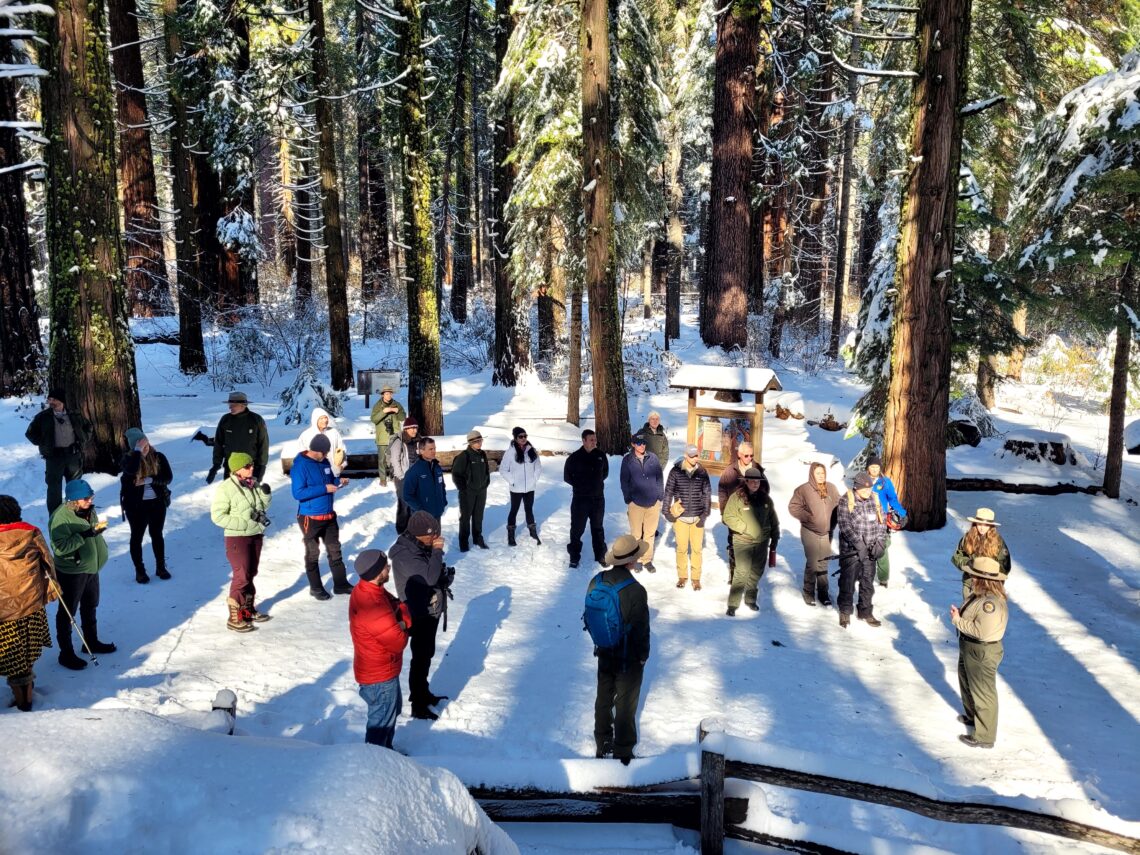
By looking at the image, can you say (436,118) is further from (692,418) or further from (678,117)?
(692,418)

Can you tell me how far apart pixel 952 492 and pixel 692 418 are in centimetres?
472

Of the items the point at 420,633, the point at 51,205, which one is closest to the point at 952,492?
the point at 420,633

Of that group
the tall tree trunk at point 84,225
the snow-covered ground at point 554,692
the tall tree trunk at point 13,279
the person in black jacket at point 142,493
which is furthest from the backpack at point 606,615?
the tall tree trunk at point 13,279

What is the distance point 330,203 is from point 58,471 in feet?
34.2

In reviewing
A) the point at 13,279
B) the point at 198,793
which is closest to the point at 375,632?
the point at 198,793

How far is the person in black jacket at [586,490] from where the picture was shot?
33.9 feet

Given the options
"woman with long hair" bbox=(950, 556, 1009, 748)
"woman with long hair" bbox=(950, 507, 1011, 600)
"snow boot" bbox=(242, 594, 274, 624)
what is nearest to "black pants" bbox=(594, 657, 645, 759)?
"woman with long hair" bbox=(950, 556, 1009, 748)

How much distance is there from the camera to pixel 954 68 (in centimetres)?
1109

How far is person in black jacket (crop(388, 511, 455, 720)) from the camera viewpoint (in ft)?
21.9

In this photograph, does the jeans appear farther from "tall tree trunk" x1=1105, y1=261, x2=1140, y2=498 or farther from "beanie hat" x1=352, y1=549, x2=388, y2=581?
"tall tree trunk" x1=1105, y1=261, x2=1140, y2=498

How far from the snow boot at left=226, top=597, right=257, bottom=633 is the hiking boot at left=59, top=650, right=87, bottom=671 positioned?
1374mm

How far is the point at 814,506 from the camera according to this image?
366 inches

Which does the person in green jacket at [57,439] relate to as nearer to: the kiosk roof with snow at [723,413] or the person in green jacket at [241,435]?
the person in green jacket at [241,435]

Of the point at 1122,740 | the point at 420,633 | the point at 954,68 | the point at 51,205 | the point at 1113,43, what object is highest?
the point at 1113,43
